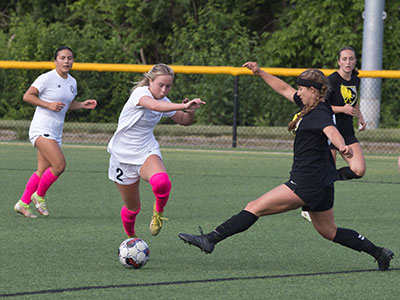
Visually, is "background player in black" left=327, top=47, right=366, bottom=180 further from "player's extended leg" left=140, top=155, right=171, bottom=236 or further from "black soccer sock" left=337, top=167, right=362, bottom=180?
"player's extended leg" left=140, top=155, right=171, bottom=236

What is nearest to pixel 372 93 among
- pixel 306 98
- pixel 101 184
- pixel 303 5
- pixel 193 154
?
pixel 193 154

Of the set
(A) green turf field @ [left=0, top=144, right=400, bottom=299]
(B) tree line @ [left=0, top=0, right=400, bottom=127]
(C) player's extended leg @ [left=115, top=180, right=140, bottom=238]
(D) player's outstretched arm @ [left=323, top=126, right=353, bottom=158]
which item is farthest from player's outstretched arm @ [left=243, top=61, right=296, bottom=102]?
(B) tree line @ [left=0, top=0, right=400, bottom=127]

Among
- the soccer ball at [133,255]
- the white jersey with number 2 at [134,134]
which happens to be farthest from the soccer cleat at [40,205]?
the soccer ball at [133,255]

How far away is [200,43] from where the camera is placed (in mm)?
22906

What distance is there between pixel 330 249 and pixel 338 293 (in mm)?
1621

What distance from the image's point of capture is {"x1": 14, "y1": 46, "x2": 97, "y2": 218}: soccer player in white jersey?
8.96 m

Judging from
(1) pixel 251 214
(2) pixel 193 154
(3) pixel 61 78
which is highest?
(3) pixel 61 78

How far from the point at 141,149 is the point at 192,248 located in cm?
99

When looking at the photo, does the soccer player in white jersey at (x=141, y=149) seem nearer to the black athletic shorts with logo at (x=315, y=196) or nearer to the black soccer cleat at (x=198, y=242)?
the black soccer cleat at (x=198, y=242)

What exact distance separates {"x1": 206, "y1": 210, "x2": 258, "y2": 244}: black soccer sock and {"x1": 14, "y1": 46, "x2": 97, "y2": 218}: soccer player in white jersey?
301 cm

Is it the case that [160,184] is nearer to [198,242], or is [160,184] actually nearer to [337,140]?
[198,242]

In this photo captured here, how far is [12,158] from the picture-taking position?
47.3 feet

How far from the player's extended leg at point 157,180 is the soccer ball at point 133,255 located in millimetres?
528

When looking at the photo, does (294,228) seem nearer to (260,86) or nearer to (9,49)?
(260,86)
